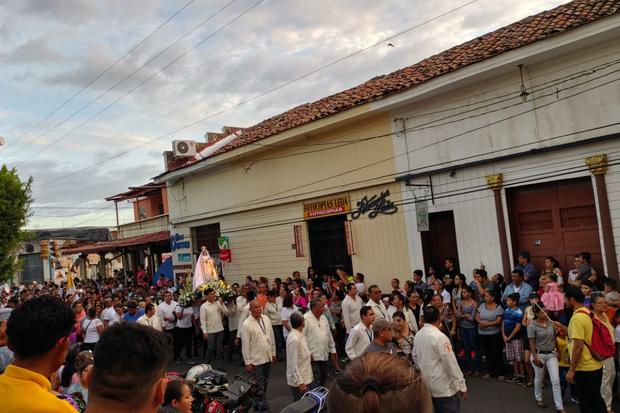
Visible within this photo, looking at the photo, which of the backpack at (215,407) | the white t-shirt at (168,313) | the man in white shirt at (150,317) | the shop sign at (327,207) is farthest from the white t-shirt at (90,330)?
the shop sign at (327,207)

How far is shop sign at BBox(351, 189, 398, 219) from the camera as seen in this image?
14.8 meters

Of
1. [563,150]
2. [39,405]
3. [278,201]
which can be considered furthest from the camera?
[278,201]

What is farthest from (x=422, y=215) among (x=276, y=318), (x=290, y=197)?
(x=290, y=197)

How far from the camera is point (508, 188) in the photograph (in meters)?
12.2

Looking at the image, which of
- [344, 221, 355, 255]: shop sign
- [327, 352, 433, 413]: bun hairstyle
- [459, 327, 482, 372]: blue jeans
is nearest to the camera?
[327, 352, 433, 413]: bun hairstyle

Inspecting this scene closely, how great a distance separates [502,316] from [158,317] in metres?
7.35

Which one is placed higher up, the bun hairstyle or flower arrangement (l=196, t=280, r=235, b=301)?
the bun hairstyle

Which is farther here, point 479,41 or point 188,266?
point 188,266

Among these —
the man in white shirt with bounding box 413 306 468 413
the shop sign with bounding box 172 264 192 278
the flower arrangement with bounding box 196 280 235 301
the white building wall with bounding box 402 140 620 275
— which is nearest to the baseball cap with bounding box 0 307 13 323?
the man in white shirt with bounding box 413 306 468 413

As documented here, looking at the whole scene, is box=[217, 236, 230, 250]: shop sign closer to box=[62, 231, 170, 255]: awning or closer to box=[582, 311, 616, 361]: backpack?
box=[62, 231, 170, 255]: awning

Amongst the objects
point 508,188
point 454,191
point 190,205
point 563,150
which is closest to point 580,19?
point 563,150

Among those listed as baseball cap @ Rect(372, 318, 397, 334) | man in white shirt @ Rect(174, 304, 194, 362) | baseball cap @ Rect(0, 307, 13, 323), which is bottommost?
man in white shirt @ Rect(174, 304, 194, 362)

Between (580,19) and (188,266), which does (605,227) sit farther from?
(188,266)

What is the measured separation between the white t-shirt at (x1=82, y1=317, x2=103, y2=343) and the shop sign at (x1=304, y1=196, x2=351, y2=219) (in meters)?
7.89
